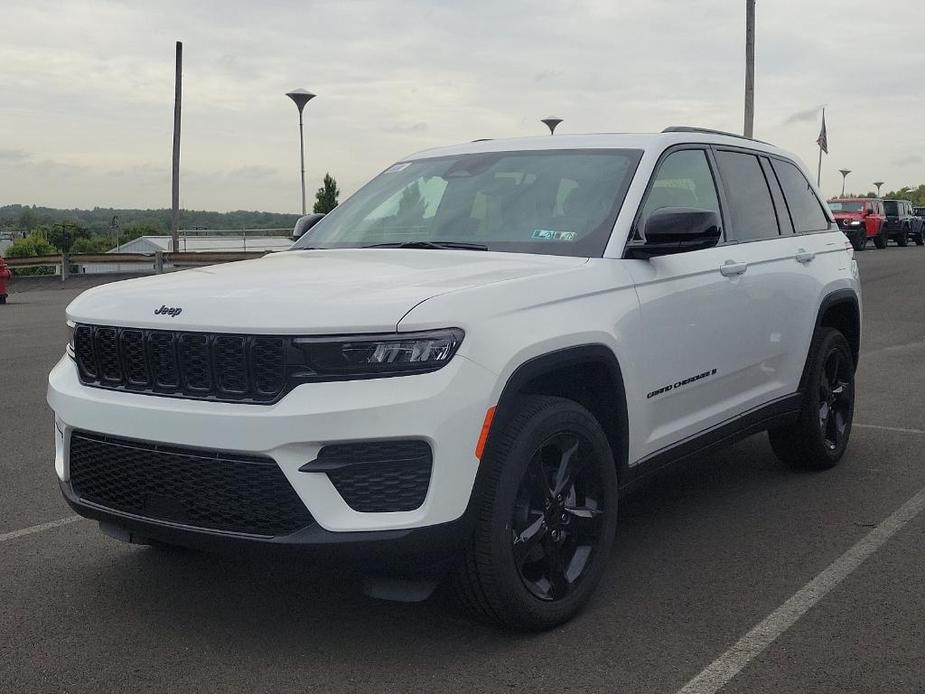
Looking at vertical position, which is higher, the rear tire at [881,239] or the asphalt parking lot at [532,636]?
the rear tire at [881,239]

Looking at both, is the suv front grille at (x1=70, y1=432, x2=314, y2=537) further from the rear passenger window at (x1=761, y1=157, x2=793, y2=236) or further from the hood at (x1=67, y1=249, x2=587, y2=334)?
the rear passenger window at (x1=761, y1=157, x2=793, y2=236)

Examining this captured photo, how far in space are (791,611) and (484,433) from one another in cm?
146

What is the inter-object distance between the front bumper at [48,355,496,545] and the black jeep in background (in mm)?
45760

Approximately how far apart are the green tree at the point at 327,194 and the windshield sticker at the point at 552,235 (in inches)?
2075

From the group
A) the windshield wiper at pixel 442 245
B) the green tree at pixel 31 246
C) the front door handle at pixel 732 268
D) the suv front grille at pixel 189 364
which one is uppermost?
the windshield wiper at pixel 442 245

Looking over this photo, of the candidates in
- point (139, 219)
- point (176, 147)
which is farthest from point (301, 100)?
point (139, 219)

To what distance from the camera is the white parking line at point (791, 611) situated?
3.54 metres

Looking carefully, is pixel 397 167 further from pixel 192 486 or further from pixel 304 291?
pixel 192 486

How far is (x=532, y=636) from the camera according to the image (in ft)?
12.8

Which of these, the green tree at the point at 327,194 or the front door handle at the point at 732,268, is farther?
the green tree at the point at 327,194

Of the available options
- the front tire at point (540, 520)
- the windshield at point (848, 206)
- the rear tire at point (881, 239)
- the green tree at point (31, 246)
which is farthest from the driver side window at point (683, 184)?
the green tree at point (31, 246)

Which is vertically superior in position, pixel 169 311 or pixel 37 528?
pixel 169 311

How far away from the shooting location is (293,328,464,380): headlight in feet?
11.1

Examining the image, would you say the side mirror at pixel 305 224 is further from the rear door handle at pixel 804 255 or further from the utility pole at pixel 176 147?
the utility pole at pixel 176 147
